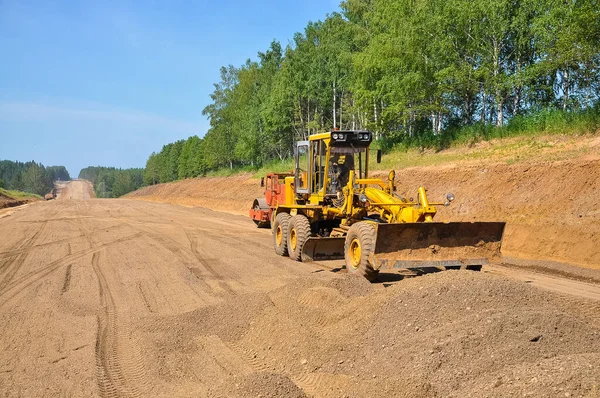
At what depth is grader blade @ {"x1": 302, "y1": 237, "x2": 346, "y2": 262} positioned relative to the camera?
36.1 feet

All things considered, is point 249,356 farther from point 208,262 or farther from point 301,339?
point 208,262

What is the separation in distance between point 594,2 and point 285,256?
14.5 m

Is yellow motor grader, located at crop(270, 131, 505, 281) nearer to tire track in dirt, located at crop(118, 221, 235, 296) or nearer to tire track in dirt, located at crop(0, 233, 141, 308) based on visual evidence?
tire track in dirt, located at crop(118, 221, 235, 296)

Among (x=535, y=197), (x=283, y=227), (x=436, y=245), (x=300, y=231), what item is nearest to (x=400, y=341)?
(x=436, y=245)

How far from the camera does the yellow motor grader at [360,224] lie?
8.47 m

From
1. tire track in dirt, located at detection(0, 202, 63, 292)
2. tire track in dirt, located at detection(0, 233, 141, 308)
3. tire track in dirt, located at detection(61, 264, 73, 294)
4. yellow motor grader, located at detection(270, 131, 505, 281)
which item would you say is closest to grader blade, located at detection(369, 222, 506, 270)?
yellow motor grader, located at detection(270, 131, 505, 281)

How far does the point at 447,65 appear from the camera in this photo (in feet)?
88.2

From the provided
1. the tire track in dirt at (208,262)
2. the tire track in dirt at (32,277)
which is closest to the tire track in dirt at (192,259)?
the tire track in dirt at (208,262)

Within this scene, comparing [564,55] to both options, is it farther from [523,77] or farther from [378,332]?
[378,332]

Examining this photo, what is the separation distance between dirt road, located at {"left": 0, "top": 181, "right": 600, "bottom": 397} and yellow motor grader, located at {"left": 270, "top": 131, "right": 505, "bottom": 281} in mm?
1285

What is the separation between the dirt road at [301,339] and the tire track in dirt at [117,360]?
0.07ft

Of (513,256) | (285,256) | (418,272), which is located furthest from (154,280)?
(513,256)

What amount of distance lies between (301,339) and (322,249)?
520 cm

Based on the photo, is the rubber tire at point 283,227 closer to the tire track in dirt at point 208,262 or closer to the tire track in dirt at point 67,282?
the tire track in dirt at point 208,262
